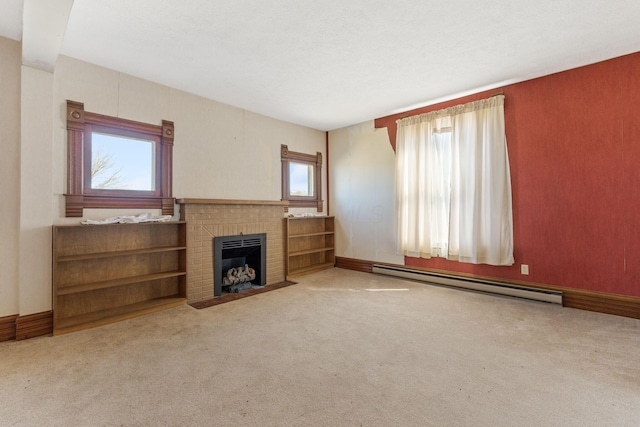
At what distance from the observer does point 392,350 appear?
7.71 ft

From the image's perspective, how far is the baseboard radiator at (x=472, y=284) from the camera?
134 inches

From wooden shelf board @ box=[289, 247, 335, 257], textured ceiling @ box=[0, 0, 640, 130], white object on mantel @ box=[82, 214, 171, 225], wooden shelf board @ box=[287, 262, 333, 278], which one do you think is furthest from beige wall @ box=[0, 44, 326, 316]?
wooden shelf board @ box=[287, 262, 333, 278]

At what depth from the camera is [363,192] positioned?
5391 mm

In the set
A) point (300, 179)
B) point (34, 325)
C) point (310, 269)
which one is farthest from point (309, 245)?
point (34, 325)

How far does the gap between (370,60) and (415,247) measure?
9.16 ft

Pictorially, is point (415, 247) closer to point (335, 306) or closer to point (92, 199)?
point (335, 306)

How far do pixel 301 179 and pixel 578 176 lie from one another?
4020 millimetres

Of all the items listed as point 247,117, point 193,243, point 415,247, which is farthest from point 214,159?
point 415,247

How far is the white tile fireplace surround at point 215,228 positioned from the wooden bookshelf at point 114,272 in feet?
0.46

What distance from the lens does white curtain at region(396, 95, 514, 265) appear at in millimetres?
3768

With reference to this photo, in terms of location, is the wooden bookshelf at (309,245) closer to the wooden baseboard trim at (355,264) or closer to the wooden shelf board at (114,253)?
the wooden baseboard trim at (355,264)

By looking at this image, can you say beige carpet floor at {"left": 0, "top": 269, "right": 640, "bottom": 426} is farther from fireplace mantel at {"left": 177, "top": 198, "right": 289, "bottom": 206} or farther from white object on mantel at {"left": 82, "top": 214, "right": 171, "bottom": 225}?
fireplace mantel at {"left": 177, "top": 198, "right": 289, "bottom": 206}

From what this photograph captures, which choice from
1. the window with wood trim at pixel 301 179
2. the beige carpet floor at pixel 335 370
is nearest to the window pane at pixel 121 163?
the beige carpet floor at pixel 335 370

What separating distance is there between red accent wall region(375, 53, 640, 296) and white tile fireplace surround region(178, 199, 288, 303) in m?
3.28
